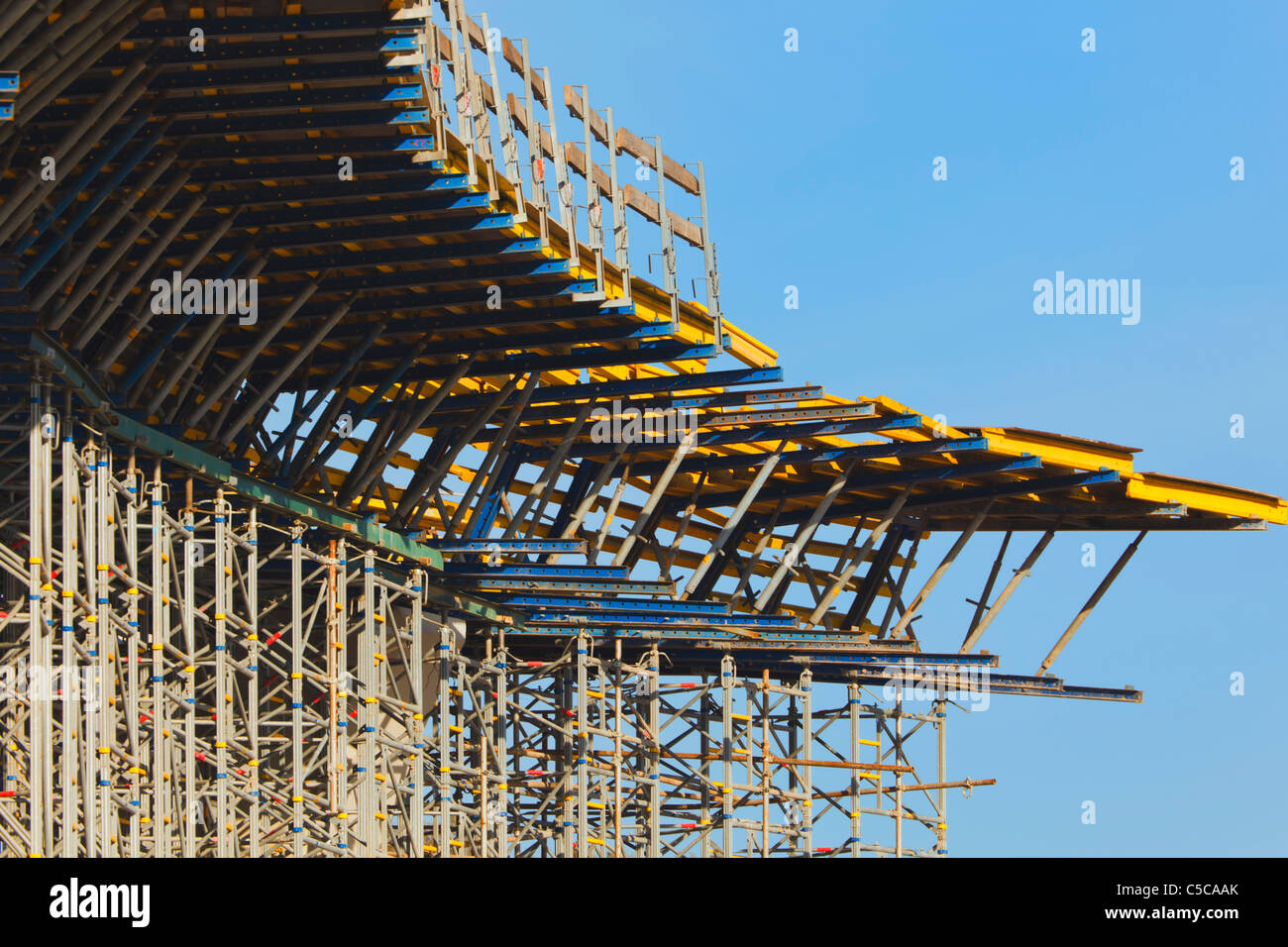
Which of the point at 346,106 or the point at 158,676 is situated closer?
the point at 346,106

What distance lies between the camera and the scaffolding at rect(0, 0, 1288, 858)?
23.0 m

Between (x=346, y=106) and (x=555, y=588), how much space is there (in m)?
12.8

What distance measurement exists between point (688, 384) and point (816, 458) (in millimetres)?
5301

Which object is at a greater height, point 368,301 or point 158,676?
point 368,301

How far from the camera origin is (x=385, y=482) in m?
36.6

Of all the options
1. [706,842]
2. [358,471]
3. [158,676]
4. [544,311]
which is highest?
[544,311]

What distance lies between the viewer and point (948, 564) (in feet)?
130

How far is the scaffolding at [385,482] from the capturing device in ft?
75.5

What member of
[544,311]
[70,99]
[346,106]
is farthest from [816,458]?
[70,99]
